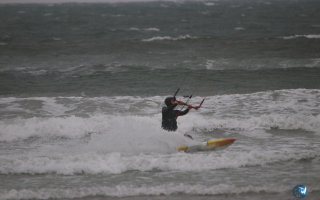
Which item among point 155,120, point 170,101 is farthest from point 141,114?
point 170,101

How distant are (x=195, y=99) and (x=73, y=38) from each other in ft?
70.4

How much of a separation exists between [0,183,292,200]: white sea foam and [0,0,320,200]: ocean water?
0.06ft

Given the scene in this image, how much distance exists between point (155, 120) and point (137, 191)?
557cm

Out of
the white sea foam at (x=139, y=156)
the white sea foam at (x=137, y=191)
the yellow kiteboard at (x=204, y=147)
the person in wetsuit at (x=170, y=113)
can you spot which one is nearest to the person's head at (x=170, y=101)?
the person in wetsuit at (x=170, y=113)

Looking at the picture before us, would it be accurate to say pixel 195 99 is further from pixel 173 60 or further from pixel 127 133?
pixel 173 60

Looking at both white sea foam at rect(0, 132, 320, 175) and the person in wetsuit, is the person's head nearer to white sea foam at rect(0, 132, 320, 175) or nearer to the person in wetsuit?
the person in wetsuit

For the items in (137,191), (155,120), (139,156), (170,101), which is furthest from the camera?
(155,120)

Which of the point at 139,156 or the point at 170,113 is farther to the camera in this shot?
the point at 170,113

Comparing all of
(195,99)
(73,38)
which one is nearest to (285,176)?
(195,99)

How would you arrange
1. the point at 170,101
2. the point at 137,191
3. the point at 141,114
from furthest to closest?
the point at 141,114 → the point at 170,101 → the point at 137,191

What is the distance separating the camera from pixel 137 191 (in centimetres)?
820

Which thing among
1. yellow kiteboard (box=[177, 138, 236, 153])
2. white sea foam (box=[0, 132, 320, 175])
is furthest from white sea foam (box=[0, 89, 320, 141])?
yellow kiteboard (box=[177, 138, 236, 153])

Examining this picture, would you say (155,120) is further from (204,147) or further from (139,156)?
(139,156)

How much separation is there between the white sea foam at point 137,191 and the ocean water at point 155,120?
2 centimetres
